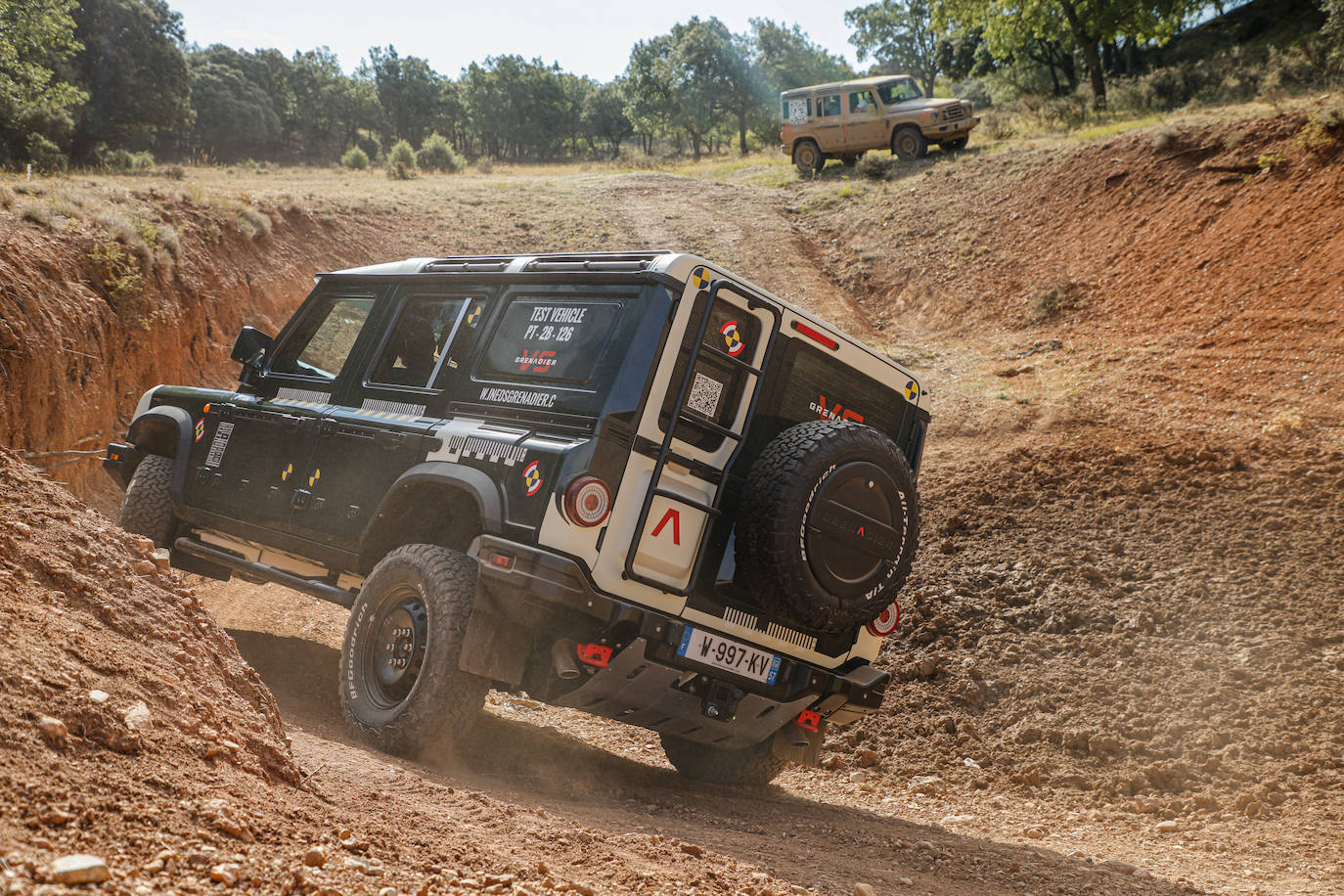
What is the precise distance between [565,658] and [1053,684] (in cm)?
419

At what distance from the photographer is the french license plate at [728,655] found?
13.8 ft

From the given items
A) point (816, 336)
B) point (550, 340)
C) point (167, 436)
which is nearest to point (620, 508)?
point (550, 340)

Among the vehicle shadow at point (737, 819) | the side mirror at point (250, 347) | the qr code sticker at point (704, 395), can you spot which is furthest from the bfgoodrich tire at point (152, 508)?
the qr code sticker at point (704, 395)

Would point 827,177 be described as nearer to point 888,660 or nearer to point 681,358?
point 888,660

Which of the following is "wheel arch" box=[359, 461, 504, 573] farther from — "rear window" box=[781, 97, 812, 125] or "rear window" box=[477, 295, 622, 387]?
"rear window" box=[781, 97, 812, 125]

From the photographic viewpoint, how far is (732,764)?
5543 mm

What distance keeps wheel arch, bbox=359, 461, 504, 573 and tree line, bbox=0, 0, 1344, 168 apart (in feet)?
75.7

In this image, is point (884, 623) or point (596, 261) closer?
point (596, 261)

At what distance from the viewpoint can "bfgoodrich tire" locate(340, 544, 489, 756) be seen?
4254mm

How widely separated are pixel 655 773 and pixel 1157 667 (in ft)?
12.0

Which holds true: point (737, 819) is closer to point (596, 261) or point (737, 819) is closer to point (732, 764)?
point (732, 764)

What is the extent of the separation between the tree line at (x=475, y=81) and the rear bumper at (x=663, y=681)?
22.3m

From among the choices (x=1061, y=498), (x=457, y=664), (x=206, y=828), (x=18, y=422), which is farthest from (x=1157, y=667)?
(x=18, y=422)

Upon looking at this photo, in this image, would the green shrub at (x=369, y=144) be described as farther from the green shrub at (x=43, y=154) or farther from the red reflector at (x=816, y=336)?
the red reflector at (x=816, y=336)
